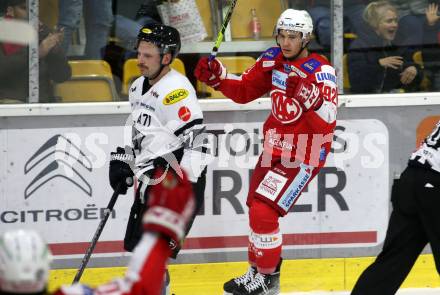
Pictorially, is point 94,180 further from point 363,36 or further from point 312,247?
point 363,36

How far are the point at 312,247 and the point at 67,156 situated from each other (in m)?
1.40

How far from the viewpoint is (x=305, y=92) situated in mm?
5219

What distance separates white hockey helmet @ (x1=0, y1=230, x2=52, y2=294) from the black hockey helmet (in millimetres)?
2304

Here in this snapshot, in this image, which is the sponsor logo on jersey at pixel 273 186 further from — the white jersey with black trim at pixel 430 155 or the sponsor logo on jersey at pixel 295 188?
the white jersey with black trim at pixel 430 155

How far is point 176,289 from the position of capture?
5.91 m

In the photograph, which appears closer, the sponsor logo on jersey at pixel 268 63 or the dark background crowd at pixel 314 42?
the sponsor logo on jersey at pixel 268 63

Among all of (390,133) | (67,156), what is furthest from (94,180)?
(390,133)

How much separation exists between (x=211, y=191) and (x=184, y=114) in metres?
0.87

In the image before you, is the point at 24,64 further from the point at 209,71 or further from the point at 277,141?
the point at 277,141

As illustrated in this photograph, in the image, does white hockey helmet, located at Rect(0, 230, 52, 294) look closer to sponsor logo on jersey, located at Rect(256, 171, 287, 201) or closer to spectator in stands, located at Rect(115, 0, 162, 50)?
sponsor logo on jersey, located at Rect(256, 171, 287, 201)

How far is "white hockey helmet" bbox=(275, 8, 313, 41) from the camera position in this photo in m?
5.44

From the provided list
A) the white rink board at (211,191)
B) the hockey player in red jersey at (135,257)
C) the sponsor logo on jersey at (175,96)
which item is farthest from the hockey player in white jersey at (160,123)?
the hockey player in red jersey at (135,257)

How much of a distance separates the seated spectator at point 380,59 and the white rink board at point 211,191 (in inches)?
9.4

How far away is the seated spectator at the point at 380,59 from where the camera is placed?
606 cm
